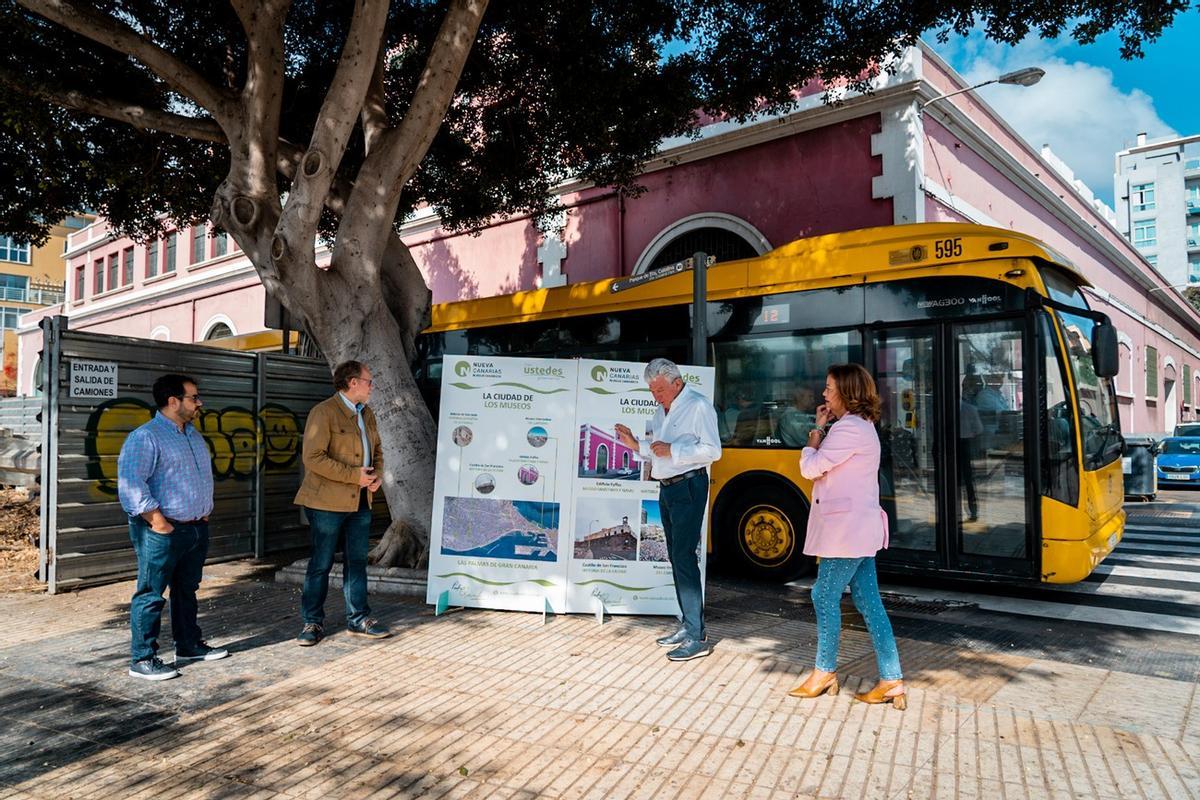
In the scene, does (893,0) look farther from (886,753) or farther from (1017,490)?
(886,753)

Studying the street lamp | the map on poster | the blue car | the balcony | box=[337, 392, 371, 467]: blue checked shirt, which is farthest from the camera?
the balcony

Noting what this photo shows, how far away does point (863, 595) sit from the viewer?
4195 millimetres

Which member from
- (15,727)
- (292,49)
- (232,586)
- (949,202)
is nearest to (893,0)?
(949,202)

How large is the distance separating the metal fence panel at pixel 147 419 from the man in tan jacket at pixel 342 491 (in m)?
3.36

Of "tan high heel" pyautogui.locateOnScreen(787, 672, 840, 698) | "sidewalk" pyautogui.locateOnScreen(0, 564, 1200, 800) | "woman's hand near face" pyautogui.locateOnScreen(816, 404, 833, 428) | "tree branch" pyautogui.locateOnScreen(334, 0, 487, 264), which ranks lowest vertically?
"sidewalk" pyautogui.locateOnScreen(0, 564, 1200, 800)

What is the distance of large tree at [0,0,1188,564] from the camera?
730cm

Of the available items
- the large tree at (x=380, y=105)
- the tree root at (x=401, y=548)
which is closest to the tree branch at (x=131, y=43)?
the large tree at (x=380, y=105)

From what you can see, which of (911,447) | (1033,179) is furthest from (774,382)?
(1033,179)

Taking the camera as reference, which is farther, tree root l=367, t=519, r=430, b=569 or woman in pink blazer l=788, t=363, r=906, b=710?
tree root l=367, t=519, r=430, b=569

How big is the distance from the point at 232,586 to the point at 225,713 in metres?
3.66

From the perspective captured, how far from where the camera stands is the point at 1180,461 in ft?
58.0

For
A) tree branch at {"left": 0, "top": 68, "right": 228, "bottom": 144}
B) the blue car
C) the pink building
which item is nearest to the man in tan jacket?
tree branch at {"left": 0, "top": 68, "right": 228, "bottom": 144}

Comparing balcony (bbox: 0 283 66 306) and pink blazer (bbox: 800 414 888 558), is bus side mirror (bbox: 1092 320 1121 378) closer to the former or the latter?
pink blazer (bbox: 800 414 888 558)

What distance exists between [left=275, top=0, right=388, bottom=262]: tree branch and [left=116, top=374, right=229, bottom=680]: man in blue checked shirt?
2366mm
